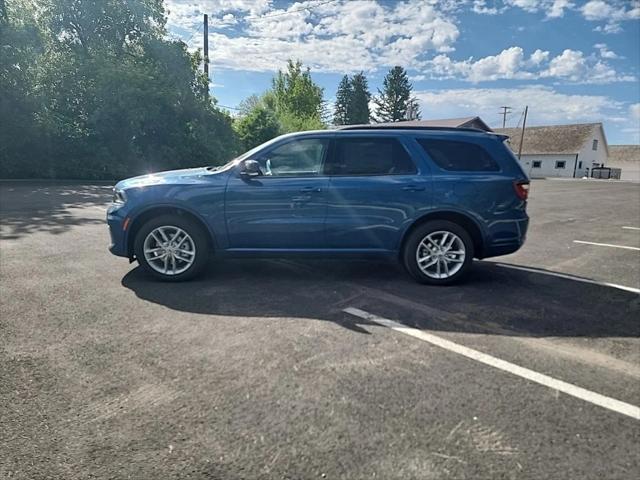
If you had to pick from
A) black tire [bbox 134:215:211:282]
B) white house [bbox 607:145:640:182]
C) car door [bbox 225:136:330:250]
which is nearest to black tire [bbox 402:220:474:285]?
car door [bbox 225:136:330:250]

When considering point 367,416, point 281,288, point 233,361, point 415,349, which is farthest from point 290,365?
point 281,288

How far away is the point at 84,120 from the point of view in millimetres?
20938

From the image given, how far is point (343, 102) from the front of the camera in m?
79.3

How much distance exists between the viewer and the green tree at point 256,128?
31984 millimetres

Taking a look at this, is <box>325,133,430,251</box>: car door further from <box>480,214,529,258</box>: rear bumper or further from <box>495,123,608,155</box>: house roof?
<box>495,123,608,155</box>: house roof

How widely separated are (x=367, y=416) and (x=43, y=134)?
71.1ft

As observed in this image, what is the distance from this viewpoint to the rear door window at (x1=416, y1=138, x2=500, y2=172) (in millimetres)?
5086

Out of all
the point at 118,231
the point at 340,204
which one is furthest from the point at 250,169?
the point at 118,231

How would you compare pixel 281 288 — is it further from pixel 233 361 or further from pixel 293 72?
pixel 293 72

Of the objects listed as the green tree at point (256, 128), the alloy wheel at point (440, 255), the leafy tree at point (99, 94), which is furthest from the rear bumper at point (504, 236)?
the green tree at point (256, 128)

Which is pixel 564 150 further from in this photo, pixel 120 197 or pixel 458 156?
pixel 120 197

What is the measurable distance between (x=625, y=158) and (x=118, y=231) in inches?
3188

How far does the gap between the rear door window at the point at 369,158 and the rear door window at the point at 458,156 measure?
31cm

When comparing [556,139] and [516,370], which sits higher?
[556,139]
